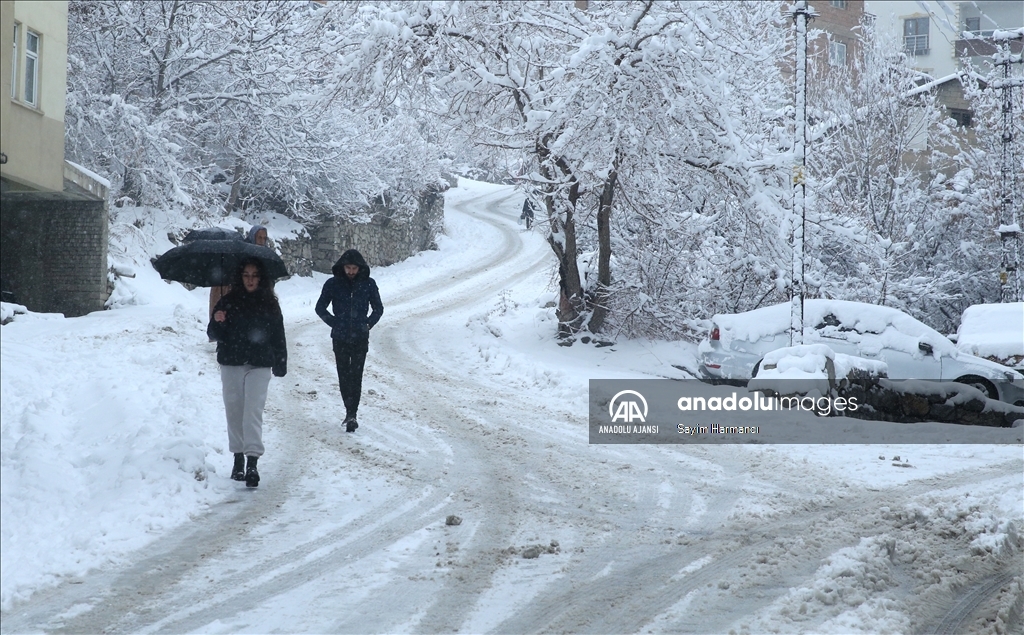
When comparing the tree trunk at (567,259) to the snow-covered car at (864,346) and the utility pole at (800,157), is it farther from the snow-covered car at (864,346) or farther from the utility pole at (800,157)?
the utility pole at (800,157)

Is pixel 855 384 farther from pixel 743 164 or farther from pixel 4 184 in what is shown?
pixel 4 184

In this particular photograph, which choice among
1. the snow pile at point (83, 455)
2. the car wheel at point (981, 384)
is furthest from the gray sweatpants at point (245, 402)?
the car wheel at point (981, 384)

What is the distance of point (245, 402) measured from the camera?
630 centimetres

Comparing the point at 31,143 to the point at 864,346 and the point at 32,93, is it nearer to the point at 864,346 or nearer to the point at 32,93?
the point at 32,93

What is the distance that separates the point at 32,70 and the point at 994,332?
1559 centimetres

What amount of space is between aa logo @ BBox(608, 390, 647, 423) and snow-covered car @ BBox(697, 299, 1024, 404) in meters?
2.23

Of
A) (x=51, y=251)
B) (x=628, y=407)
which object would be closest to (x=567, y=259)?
(x=628, y=407)

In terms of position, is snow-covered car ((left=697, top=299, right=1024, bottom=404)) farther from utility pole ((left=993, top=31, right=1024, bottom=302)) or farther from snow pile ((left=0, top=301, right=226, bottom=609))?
snow pile ((left=0, top=301, right=226, bottom=609))

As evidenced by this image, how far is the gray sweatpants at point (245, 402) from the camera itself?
6258 millimetres

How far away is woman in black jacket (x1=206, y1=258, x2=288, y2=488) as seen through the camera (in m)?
6.15

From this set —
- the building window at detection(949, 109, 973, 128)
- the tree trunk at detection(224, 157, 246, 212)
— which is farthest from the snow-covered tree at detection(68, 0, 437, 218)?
the building window at detection(949, 109, 973, 128)

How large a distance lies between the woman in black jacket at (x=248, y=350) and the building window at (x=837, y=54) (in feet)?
78.4

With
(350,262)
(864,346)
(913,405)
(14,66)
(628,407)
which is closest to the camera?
(14,66)

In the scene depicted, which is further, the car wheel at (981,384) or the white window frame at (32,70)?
the car wheel at (981,384)
